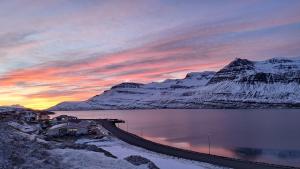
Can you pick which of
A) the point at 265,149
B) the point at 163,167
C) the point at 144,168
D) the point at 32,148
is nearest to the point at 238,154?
the point at 265,149

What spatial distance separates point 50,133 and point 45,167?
5630cm

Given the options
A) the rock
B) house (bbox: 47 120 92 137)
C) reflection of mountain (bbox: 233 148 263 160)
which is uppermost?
house (bbox: 47 120 92 137)

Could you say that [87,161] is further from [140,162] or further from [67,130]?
[67,130]

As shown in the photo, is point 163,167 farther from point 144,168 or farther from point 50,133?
point 50,133

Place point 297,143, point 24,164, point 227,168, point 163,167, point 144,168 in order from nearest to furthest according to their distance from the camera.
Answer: point 24,164 < point 144,168 < point 163,167 < point 227,168 < point 297,143

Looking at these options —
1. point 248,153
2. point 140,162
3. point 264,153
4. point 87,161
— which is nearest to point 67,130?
point 248,153

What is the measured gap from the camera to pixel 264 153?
242ft

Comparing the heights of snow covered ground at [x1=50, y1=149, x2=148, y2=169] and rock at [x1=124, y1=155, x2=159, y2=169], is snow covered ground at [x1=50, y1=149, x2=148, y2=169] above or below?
above

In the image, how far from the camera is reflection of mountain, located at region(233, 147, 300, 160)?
68938 mm

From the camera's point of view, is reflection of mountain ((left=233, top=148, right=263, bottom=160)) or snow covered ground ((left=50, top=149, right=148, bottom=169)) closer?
snow covered ground ((left=50, top=149, right=148, bottom=169))

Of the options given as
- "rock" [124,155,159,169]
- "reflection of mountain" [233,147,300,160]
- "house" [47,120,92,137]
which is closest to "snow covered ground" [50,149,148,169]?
"rock" [124,155,159,169]

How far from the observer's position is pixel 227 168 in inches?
1809

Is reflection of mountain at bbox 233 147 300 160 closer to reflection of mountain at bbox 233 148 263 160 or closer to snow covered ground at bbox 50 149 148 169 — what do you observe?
reflection of mountain at bbox 233 148 263 160

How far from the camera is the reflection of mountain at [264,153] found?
68938mm
